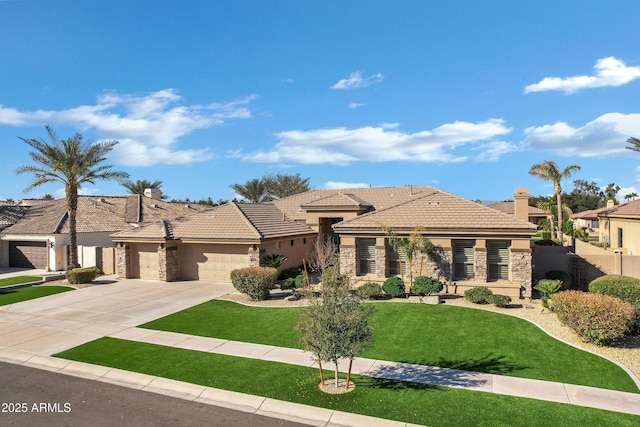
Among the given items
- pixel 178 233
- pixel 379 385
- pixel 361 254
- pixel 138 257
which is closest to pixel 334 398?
pixel 379 385

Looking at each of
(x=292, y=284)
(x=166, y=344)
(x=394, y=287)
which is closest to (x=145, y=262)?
(x=292, y=284)

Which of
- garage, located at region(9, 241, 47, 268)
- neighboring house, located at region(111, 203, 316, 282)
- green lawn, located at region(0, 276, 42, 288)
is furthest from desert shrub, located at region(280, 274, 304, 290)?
garage, located at region(9, 241, 47, 268)

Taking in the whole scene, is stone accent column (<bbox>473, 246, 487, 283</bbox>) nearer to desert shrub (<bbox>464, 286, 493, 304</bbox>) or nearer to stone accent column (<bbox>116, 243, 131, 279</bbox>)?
desert shrub (<bbox>464, 286, 493, 304</bbox>)

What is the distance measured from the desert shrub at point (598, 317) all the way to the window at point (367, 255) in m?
10.1

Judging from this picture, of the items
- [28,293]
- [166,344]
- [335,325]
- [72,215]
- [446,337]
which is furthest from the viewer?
[72,215]

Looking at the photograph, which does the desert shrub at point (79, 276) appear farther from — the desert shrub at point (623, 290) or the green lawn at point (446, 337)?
the desert shrub at point (623, 290)

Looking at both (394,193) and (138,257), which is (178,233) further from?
(394,193)

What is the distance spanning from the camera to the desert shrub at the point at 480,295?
1797 centimetres

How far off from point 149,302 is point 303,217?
553 inches

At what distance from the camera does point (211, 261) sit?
2541cm

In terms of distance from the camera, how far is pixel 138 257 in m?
26.5

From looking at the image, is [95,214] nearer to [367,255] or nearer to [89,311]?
[89,311]

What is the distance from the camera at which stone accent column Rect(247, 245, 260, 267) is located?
2352 cm

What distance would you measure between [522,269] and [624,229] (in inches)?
718
